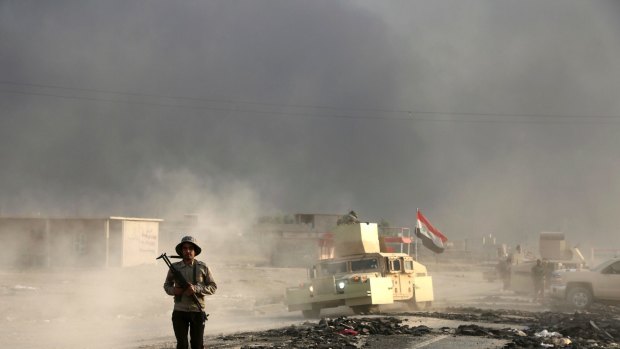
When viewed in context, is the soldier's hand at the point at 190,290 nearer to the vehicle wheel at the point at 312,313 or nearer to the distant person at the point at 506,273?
the vehicle wheel at the point at 312,313

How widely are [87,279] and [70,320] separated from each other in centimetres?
1062

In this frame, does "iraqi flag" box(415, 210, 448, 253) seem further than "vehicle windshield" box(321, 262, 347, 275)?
Yes

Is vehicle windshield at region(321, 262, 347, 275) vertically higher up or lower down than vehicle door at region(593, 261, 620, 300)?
higher up

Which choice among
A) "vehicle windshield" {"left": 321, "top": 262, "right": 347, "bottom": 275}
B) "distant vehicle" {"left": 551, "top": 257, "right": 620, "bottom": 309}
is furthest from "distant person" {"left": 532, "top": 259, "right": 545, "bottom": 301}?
"vehicle windshield" {"left": 321, "top": 262, "right": 347, "bottom": 275}

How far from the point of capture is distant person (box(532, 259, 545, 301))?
2712 cm

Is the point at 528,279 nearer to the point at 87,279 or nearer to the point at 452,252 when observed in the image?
the point at 87,279

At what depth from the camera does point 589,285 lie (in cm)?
2275

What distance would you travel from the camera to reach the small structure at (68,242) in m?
36.7

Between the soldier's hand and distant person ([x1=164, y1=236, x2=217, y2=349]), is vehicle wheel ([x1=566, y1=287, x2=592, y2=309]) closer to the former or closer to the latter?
distant person ([x1=164, y1=236, x2=217, y2=349])

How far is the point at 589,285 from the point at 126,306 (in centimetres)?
1385

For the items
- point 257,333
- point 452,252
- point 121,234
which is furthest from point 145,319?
point 452,252

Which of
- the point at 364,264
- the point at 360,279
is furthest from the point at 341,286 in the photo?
the point at 364,264

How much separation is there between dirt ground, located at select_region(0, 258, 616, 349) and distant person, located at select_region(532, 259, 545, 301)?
0.82 metres

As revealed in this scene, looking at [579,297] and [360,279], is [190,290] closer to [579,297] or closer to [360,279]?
[360,279]
